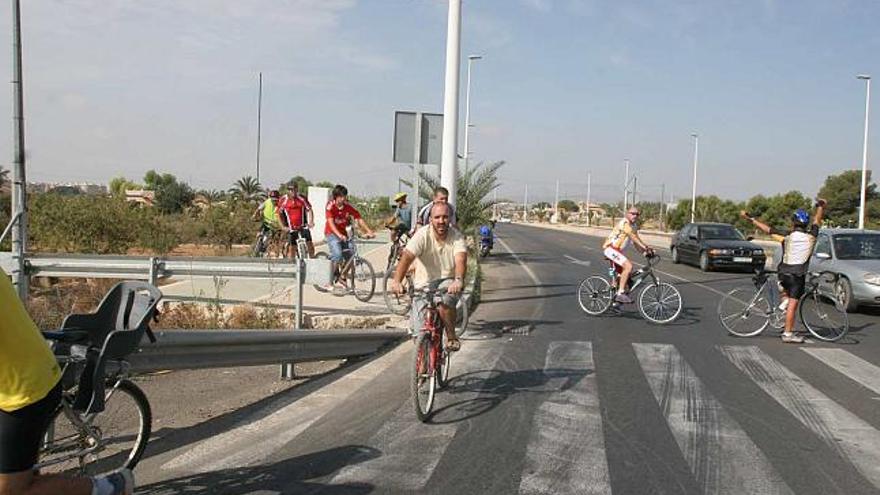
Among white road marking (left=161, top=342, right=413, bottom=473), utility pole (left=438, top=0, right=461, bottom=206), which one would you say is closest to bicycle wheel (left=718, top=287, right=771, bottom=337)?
utility pole (left=438, top=0, right=461, bottom=206)

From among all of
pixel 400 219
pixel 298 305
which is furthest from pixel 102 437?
pixel 400 219

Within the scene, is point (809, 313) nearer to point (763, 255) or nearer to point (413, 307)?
point (413, 307)

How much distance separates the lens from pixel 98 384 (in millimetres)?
3945

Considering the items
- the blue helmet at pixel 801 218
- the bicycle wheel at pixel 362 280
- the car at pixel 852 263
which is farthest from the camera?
the car at pixel 852 263

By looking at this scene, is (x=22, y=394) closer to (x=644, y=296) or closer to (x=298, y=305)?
(x=298, y=305)

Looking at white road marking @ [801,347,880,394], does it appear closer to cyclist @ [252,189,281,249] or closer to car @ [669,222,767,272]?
cyclist @ [252,189,281,249]

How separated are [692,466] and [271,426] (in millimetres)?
3068

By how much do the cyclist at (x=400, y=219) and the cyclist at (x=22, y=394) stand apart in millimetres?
11573

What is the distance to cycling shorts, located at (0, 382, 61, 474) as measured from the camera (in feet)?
10.2

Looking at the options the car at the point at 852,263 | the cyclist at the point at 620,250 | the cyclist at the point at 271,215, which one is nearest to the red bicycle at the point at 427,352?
the cyclist at the point at 620,250

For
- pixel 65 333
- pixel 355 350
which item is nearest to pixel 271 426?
pixel 65 333

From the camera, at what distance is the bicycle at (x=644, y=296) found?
11969 mm

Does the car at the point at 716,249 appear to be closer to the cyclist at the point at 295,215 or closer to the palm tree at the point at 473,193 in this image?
the palm tree at the point at 473,193

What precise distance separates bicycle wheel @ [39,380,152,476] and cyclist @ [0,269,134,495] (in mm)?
606
